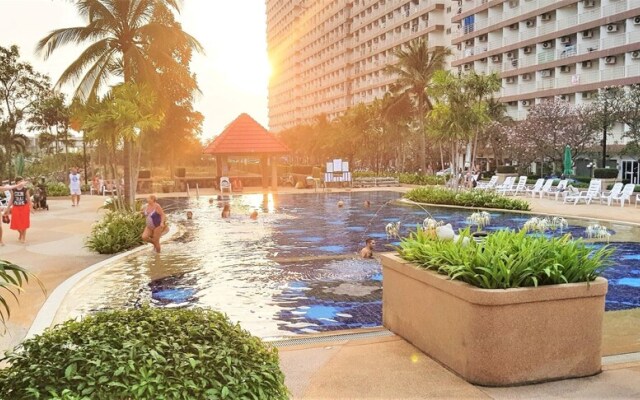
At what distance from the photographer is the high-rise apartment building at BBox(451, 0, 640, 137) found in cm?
4741

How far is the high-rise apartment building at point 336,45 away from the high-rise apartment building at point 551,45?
35.6 feet

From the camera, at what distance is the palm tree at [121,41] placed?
888 inches

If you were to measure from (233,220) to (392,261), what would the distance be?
53.5 feet

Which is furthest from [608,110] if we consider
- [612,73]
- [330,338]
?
[330,338]

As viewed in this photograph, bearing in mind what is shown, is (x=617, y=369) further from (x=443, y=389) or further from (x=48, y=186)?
(x=48, y=186)

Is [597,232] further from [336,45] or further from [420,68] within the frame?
[336,45]

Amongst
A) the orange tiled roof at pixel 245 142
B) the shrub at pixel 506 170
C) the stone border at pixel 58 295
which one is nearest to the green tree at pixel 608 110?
the shrub at pixel 506 170

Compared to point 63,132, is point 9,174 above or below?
below

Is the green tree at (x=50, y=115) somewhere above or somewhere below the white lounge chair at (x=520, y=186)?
above

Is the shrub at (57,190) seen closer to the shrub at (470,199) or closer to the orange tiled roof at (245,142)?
the orange tiled roof at (245,142)

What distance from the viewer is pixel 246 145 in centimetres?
4028

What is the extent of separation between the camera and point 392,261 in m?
6.64

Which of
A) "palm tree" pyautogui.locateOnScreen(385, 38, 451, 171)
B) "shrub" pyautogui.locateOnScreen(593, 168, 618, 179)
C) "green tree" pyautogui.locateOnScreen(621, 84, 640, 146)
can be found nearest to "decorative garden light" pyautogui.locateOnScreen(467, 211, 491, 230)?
"shrub" pyautogui.locateOnScreen(593, 168, 618, 179)

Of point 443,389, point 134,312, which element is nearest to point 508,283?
point 443,389
